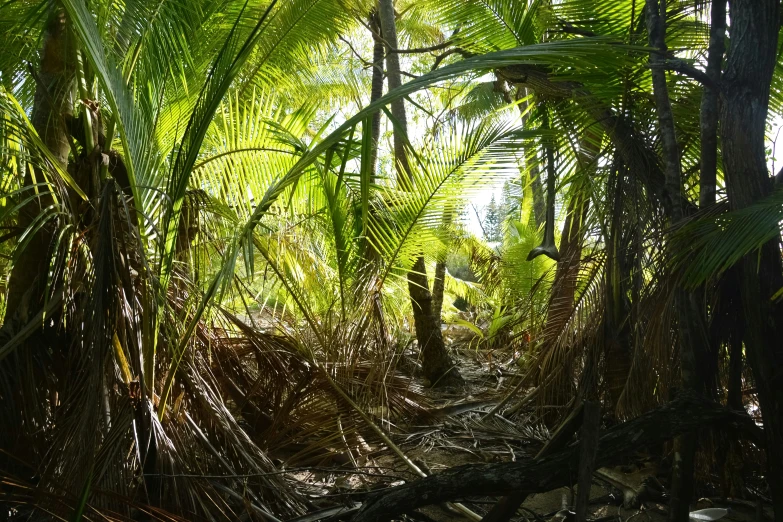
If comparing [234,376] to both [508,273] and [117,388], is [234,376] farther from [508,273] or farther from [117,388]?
[508,273]

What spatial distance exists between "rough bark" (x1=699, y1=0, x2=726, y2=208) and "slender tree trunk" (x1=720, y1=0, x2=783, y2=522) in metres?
0.09

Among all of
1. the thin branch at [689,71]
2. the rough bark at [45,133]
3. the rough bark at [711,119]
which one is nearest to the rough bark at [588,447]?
the rough bark at [711,119]

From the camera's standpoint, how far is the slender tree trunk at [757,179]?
1.93m

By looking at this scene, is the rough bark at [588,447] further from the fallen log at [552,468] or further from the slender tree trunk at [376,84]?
the slender tree trunk at [376,84]

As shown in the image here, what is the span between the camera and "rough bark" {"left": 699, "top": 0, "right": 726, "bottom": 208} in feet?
6.89

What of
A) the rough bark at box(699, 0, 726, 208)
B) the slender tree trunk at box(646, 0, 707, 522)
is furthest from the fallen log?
the rough bark at box(699, 0, 726, 208)

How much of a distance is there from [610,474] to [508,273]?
9.60 feet

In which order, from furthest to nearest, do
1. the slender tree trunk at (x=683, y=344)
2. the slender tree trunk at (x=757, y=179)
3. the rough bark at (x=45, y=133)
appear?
1. the rough bark at (x=45, y=133)
2. the slender tree trunk at (x=683, y=344)
3. the slender tree trunk at (x=757, y=179)

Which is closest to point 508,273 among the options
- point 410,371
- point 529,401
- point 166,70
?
point 410,371

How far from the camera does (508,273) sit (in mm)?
5773

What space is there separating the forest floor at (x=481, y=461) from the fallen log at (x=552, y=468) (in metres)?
0.32

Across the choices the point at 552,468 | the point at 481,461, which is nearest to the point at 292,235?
the point at 481,461

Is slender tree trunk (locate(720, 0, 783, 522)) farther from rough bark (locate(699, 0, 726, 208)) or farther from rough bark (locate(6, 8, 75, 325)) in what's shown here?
rough bark (locate(6, 8, 75, 325))

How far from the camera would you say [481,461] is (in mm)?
3209
